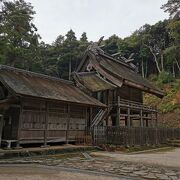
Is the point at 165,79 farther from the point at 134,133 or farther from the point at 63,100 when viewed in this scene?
the point at 63,100

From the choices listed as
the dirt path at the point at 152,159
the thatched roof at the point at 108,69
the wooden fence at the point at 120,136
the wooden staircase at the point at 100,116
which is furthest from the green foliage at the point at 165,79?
the dirt path at the point at 152,159

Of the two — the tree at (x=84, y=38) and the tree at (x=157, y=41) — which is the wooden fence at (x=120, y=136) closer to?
the tree at (x=157, y=41)

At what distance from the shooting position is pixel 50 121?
17516mm

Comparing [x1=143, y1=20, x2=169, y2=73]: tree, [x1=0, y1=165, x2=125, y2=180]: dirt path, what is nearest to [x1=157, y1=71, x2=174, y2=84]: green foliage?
[x1=143, y1=20, x2=169, y2=73]: tree

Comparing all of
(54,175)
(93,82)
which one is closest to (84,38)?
(93,82)

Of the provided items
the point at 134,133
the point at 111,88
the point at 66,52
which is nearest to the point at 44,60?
the point at 66,52

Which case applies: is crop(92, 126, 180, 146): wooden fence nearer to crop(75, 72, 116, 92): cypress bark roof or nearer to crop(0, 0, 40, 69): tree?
crop(75, 72, 116, 92): cypress bark roof

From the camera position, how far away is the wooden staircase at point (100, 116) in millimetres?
21669

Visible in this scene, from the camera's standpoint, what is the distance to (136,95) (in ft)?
95.8

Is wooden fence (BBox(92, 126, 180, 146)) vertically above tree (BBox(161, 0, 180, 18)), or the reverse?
tree (BBox(161, 0, 180, 18))

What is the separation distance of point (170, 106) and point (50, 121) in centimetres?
2925

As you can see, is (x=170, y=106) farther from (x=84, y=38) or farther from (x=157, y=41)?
(x=84, y=38)

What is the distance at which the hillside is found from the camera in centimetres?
3950

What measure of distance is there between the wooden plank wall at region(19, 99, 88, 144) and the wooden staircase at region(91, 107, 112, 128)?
1.25 metres
